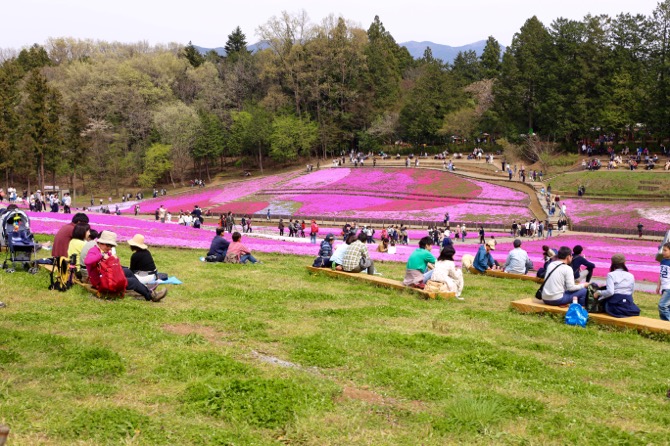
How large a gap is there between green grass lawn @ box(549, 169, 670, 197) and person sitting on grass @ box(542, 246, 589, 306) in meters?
41.8

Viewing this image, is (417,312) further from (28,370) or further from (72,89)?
(72,89)

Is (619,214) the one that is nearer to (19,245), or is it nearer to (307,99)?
(19,245)

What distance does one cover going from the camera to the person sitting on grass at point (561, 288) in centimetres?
1134

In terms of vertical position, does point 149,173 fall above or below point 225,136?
below

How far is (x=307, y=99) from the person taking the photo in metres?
89.4

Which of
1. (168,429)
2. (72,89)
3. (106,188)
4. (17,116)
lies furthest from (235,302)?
(72,89)

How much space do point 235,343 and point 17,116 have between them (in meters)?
70.7

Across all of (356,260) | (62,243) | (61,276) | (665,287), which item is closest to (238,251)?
(356,260)

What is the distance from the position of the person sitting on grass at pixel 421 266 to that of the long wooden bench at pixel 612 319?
2210 mm

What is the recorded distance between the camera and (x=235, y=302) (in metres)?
11.6

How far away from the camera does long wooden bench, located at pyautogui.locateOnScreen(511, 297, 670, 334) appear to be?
10080 mm

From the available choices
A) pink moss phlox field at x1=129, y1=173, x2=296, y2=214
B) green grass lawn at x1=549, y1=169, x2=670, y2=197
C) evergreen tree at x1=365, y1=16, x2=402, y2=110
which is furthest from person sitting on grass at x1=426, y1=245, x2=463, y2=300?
evergreen tree at x1=365, y1=16, x2=402, y2=110

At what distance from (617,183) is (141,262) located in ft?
158

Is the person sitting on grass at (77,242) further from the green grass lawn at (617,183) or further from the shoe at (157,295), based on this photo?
the green grass lawn at (617,183)
